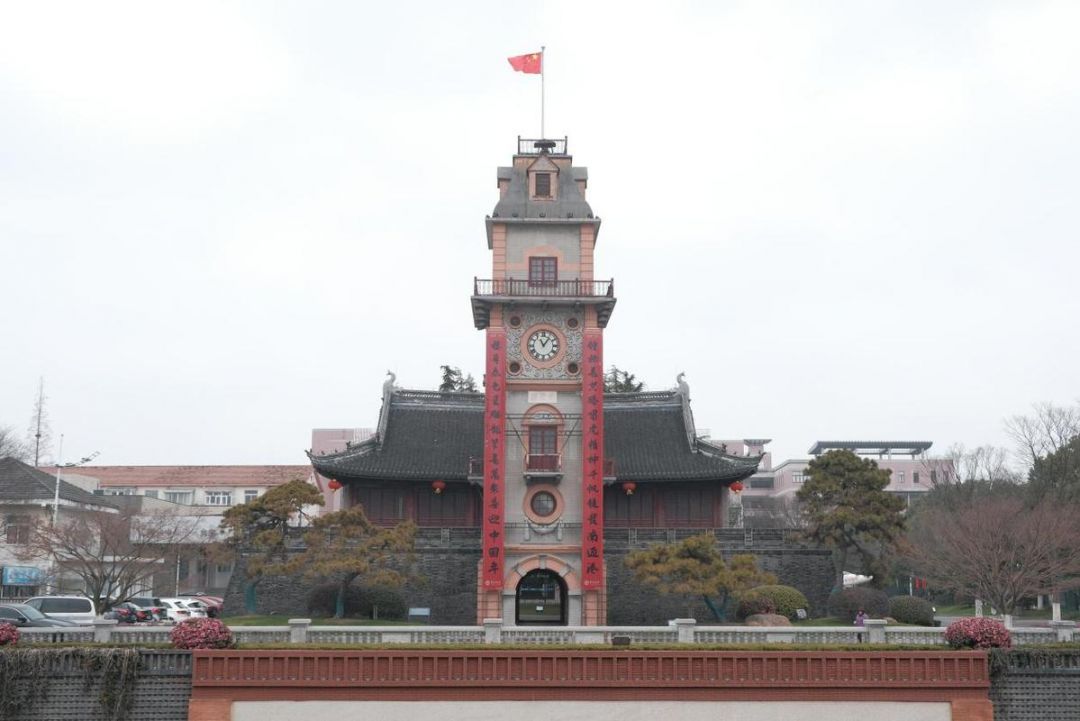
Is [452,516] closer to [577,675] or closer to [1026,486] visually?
[577,675]

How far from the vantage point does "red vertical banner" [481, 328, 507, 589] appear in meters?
43.8

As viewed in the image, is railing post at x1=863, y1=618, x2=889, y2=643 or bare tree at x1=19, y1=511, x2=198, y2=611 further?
bare tree at x1=19, y1=511, x2=198, y2=611

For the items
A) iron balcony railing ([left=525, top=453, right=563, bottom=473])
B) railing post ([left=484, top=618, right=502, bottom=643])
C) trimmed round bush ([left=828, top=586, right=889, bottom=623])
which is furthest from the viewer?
iron balcony railing ([left=525, top=453, right=563, bottom=473])

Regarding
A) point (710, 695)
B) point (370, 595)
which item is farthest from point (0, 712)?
point (370, 595)

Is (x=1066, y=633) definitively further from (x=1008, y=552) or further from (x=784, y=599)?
(x=1008, y=552)

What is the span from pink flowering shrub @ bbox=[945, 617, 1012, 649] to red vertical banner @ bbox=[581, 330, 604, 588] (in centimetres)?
1896

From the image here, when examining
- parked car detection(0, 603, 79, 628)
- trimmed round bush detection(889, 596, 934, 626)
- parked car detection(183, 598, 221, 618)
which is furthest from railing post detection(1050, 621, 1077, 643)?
parked car detection(183, 598, 221, 618)

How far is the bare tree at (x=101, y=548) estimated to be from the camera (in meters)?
51.3

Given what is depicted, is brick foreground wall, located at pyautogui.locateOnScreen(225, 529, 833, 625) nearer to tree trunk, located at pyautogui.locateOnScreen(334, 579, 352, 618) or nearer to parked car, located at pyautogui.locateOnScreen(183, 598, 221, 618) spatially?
tree trunk, located at pyautogui.locateOnScreen(334, 579, 352, 618)

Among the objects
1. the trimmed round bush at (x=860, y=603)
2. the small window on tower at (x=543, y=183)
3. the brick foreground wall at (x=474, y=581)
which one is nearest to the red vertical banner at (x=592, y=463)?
the brick foreground wall at (x=474, y=581)

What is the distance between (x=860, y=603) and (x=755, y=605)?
17.0 ft

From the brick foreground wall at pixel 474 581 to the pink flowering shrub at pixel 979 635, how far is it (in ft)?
73.1

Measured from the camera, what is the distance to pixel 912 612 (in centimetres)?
4141

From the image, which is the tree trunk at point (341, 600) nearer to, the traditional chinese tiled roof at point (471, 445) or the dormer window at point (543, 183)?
the traditional chinese tiled roof at point (471, 445)
